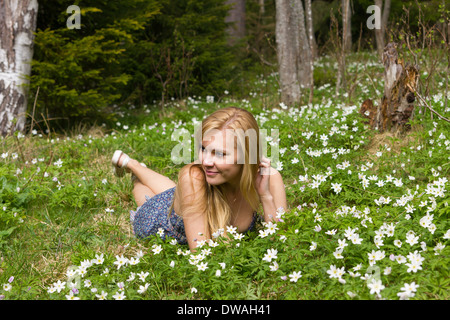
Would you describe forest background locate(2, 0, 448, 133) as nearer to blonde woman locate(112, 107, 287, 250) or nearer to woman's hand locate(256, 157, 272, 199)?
blonde woman locate(112, 107, 287, 250)

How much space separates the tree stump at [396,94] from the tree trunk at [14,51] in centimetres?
489

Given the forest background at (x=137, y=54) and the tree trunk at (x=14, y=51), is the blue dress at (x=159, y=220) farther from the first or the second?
the tree trunk at (x=14, y=51)

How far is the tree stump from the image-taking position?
207 inches

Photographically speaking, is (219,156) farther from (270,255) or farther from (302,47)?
(302,47)

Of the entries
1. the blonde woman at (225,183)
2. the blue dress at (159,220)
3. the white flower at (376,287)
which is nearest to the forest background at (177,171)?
the white flower at (376,287)

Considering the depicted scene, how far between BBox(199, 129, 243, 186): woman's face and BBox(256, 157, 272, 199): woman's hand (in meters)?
0.27

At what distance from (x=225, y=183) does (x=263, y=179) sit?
264 mm

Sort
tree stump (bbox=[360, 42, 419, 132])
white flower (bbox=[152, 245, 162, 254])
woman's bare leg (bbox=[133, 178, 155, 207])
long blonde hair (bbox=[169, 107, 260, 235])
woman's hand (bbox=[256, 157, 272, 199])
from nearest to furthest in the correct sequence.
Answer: white flower (bbox=[152, 245, 162, 254]), long blonde hair (bbox=[169, 107, 260, 235]), woman's hand (bbox=[256, 157, 272, 199]), woman's bare leg (bbox=[133, 178, 155, 207]), tree stump (bbox=[360, 42, 419, 132])

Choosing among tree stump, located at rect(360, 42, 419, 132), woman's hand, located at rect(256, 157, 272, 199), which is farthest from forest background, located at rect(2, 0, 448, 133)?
woman's hand, located at rect(256, 157, 272, 199)

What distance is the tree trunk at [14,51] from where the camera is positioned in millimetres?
6398

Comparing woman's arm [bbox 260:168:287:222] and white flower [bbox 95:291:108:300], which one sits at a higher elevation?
woman's arm [bbox 260:168:287:222]
